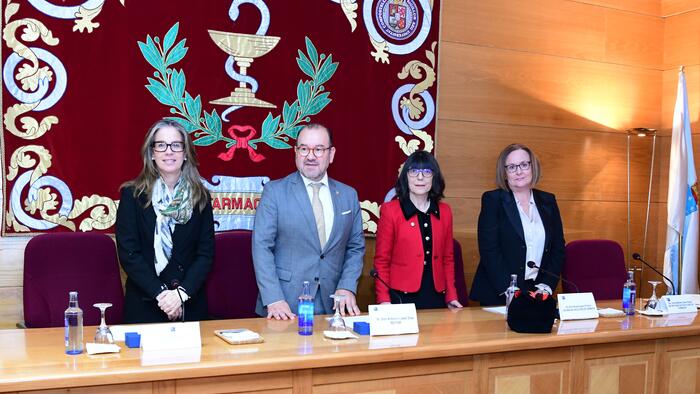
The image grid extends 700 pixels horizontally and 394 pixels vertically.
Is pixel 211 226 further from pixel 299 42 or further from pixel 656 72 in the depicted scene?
pixel 656 72

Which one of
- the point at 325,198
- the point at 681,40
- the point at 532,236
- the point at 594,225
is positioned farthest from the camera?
the point at 681,40

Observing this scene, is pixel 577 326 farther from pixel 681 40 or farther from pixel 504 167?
pixel 681 40

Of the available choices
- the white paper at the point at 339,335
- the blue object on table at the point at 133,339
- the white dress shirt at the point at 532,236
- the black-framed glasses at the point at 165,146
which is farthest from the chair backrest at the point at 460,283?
the blue object on table at the point at 133,339

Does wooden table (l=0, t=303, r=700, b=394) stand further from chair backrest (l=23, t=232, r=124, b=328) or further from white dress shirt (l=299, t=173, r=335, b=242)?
chair backrest (l=23, t=232, r=124, b=328)

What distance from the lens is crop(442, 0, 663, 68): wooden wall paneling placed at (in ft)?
15.0

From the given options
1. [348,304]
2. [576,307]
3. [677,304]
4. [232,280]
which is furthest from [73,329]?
[677,304]

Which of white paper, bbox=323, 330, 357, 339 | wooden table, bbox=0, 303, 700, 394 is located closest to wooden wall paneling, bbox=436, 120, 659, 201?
wooden table, bbox=0, 303, 700, 394

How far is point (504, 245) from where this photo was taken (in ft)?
11.8

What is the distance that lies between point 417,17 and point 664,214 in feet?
8.25

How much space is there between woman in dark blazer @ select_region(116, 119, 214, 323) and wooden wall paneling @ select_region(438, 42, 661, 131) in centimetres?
201

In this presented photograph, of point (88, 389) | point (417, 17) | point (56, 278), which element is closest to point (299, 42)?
point (417, 17)

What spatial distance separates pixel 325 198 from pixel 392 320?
77 cm

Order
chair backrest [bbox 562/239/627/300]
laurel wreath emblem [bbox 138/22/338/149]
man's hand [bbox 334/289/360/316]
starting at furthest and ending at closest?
chair backrest [bbox 562/239/627/300] < laurel wreath emblem [bbox 138/22/338/149] < man's hand [bbox 334/289/360/316]

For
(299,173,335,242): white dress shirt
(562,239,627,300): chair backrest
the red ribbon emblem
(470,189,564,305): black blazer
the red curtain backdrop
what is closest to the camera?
(299,173,335,242): white dress shirt
